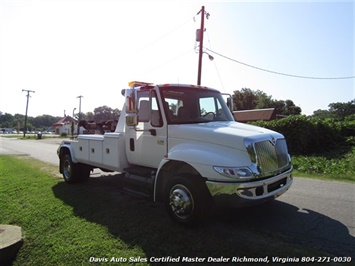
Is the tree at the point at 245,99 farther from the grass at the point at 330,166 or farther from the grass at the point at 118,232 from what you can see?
the grass at the point at 118,232

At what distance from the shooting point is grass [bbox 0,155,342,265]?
11.6 feet

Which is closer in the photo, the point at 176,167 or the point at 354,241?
the point at 354,241

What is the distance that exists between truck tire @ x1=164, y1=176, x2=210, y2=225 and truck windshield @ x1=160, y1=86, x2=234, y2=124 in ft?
3.97

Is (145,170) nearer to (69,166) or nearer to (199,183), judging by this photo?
(199,183)

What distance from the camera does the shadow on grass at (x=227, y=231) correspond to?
11.4 feet

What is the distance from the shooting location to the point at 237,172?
12.3ft

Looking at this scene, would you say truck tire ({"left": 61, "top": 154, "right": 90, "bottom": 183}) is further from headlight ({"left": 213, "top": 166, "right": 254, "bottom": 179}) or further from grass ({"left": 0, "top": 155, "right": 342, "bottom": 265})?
headlight ({"left": 213, "top": 166, "right": 254, "bottom": 179})

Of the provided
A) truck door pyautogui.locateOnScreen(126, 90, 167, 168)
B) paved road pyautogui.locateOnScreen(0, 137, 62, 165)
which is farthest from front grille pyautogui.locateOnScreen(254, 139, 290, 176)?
paved road pyautogui.locateOnScreen(0, 137, 62, 165)

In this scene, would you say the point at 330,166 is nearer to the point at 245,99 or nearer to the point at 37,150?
the point at 37,150

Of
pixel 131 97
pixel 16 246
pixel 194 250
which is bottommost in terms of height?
pixel 16 246

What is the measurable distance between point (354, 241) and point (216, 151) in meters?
2.30

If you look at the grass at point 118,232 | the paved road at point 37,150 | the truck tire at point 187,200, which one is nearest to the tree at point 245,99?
the paved road at point 37,150

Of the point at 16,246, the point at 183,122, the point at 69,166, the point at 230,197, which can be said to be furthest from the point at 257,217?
the point at 69,166

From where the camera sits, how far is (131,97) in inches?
193
